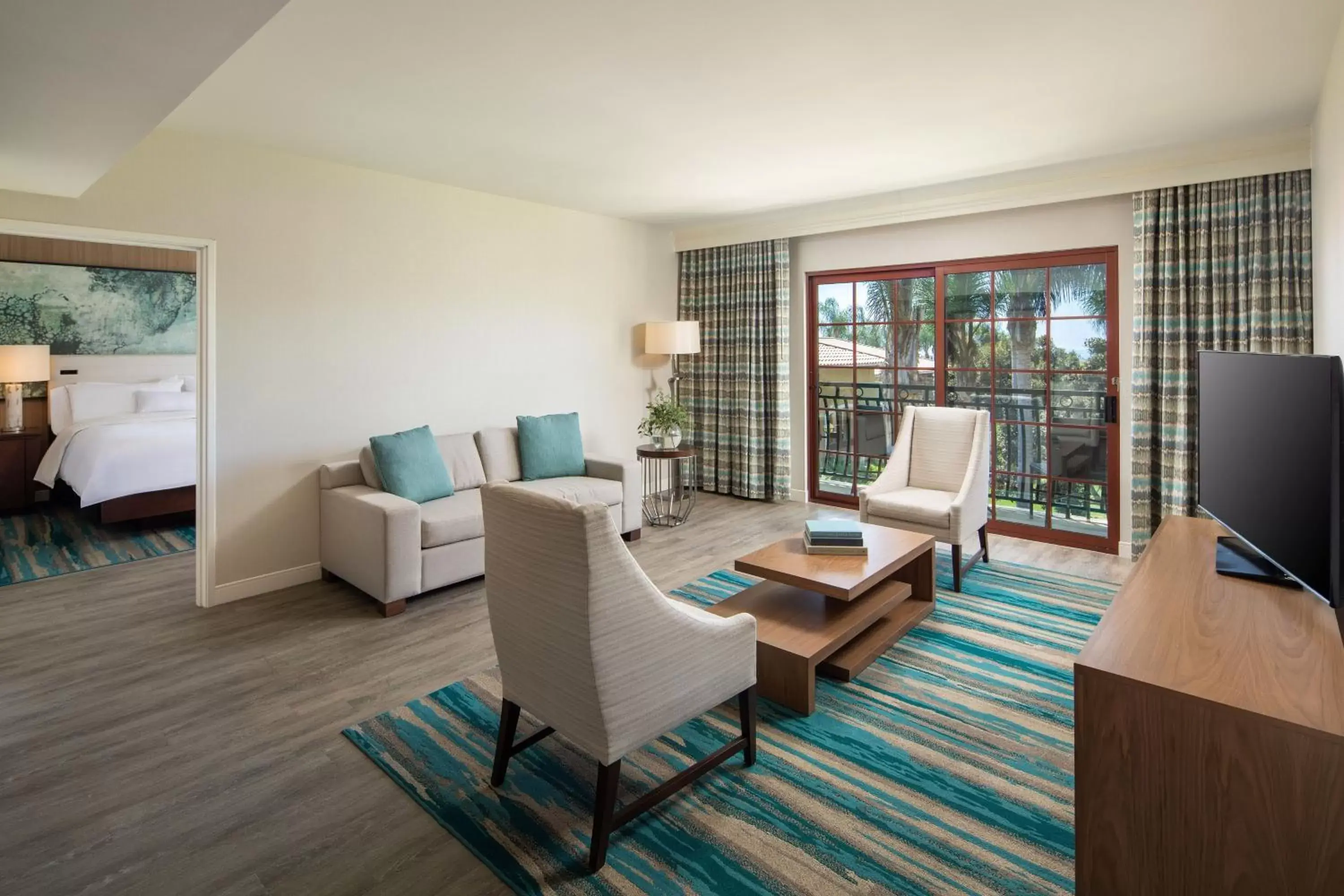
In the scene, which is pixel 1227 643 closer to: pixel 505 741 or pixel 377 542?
pixel 505 741

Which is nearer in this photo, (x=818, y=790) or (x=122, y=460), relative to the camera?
(x=818, y=790)

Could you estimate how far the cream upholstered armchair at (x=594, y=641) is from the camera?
1717 mm

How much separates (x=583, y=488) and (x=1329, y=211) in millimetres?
3970

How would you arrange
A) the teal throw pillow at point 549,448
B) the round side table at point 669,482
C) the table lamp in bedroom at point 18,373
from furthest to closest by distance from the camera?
the table lamp in bedroom at point 18,373 → the round side table at point 669,482 → the teal throw pillow at point 549,448

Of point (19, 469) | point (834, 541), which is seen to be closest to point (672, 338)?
point (834, 541)

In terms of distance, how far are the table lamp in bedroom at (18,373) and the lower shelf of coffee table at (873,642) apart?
6683 mm

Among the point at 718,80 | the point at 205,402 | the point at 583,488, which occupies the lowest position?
the point at 583,488

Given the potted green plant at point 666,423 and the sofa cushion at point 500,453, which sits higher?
the potted green plant at point 666,423

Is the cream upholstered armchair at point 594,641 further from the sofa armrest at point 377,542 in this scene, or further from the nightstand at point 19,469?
the nightstand at point 19,469

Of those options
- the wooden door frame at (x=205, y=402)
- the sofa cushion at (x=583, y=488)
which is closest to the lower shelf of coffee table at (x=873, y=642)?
the sofa cushion at (x=583, y=488)

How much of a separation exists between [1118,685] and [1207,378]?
1.48 m

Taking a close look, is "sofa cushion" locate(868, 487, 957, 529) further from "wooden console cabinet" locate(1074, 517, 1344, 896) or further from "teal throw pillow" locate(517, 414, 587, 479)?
"wooden console cabinet" locate(1074, 517, 1344, 896)

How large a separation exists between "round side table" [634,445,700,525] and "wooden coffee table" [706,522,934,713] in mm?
2196

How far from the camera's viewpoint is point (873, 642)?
3053mm
